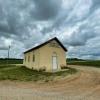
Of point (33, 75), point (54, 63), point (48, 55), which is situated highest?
point (48, 55)

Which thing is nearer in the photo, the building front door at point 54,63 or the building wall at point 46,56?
the building wall at point 46,56

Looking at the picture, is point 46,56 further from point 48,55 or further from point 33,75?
point 33,75

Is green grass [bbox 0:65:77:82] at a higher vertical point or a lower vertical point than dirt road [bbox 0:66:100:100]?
higher

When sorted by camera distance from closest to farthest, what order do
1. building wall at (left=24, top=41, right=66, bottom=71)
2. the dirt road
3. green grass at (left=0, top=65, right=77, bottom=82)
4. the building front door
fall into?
the dirt road → green grass at (left=0, top=65, right=77, bottom=82) → building wall at (left=24, top=41, right=66, bottom=71) → the building front door

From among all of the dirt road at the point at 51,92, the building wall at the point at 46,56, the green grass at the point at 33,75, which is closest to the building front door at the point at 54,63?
the building wall at the point at 46,56

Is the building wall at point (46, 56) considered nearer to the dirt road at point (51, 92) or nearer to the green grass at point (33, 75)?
the green grass at point (33, 75)

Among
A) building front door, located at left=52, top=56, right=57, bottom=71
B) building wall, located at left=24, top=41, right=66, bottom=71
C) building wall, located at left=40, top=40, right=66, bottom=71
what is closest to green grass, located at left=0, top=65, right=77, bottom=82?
building wall, located at left=24, top=41, right=66, bottom=71

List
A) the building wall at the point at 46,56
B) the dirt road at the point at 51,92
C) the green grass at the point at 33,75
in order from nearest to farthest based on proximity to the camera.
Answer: the dirt road at the point at 51,92
the green grass at the point at 33,75
the building wall at the point at 46,56

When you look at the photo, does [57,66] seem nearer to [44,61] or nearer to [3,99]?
[44,61]

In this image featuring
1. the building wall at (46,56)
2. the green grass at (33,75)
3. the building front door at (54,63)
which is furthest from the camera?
the building front door at (54,63)

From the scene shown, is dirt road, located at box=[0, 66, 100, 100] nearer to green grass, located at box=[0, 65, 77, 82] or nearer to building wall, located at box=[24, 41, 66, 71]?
green grass, located at box=[0, 65, 77, 82]

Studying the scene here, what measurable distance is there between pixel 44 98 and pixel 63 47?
18672mm

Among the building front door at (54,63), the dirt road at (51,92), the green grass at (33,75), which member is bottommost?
the dirt road at (51,92)

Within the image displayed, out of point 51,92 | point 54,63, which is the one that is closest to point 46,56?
point 54,63
